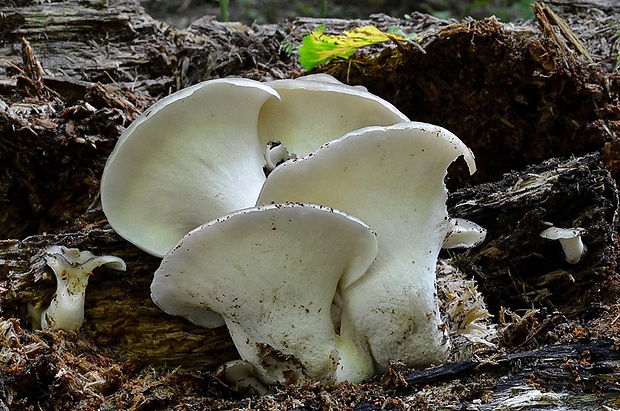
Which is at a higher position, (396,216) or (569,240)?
(396,216)

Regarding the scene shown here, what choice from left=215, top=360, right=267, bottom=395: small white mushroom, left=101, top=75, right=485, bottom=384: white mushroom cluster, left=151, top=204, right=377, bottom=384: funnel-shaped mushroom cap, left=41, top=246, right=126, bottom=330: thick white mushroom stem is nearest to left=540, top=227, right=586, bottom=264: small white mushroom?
left=101, top=75, right=485, bottom=384: white mushroom cluster

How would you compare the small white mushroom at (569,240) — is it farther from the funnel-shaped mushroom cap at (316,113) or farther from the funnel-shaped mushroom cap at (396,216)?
the funnel-shaped mushroom cap at (316,113)

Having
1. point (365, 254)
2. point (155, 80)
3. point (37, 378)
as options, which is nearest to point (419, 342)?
point (365, 254)

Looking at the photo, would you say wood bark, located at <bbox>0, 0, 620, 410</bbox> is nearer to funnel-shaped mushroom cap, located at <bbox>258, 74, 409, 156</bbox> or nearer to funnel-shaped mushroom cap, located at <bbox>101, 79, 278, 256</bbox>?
funnel-shaped mushroom cap, located at <bbox>101, 79, 278, 256</bbox>

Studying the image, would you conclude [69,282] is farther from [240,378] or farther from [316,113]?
[316,113]

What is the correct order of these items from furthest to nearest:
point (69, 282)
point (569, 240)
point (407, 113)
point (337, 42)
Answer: point (407, 113) < point (337, 42) < point (569, 240) < point (69, 282)

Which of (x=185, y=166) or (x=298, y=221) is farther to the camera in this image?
(x=185, y=166)

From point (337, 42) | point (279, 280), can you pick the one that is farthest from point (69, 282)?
point (337, 42)
